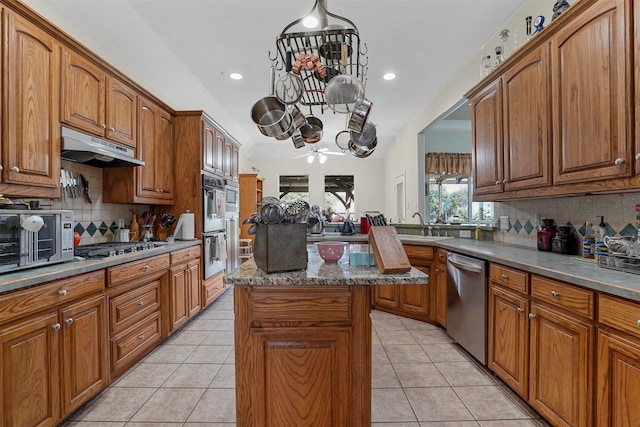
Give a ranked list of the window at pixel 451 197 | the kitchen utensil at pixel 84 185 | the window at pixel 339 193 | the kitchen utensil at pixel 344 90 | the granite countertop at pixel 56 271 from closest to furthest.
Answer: the granite countertop at pixel 56 271
the kitchen utensil at pixel 344 90
the kitchen utensil at pixel 84 185
the window at pixel 451 197
the window at pixel 339 193

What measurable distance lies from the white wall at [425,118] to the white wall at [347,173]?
0.34m

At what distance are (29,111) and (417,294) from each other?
11.2 ft

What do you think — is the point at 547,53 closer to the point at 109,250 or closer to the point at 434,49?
the point at 434,49

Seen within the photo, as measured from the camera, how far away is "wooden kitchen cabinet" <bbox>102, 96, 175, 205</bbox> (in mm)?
2828

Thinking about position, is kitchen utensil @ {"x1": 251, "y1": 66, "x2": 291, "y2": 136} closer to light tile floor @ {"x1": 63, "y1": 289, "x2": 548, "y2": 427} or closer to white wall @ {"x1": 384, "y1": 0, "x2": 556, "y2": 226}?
light tile floor @ {"x1": 63, "y1": 289, "x2": 548, "y2": 427}

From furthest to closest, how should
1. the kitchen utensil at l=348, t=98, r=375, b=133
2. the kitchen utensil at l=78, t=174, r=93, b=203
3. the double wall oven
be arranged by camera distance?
1. the double wall oven
2. the kitchen utensil at l=78, t=174, r=93, b=203
3. the kitchen utensil at l=348, t=98, r=375, b=133

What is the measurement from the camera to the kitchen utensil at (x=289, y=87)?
1.66 metres

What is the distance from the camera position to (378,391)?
6.75 feet

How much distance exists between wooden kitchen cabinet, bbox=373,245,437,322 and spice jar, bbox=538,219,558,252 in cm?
98

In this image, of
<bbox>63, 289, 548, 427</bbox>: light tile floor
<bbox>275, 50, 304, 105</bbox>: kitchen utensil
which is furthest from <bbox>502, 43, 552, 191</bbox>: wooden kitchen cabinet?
<bbox>275, 50, 304, 105</bbox>: kitchen utensil

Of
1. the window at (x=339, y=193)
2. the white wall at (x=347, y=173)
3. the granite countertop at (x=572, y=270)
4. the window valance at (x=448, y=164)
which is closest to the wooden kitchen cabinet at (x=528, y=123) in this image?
the granite countertop at (x=572, y=270)

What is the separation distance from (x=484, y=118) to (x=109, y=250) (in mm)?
3171

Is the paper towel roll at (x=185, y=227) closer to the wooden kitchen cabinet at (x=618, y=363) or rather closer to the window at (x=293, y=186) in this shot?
the wooden kitchen cabinet at (x=618, y=363)

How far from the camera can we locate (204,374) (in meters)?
2.29
